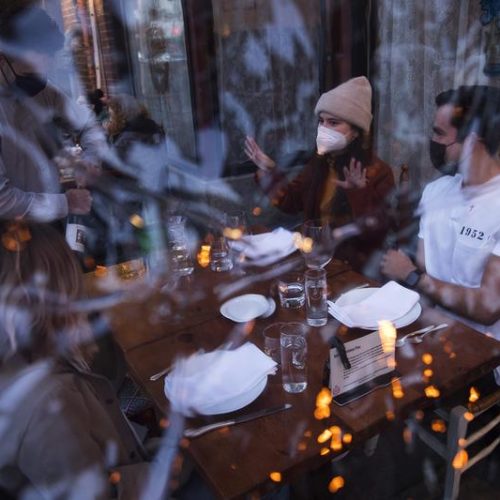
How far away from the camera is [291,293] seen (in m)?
1.54

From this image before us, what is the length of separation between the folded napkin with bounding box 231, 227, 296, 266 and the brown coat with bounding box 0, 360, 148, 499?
0.96 m

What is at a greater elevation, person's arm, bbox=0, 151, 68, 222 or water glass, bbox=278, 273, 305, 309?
person's arm, bbox=0, 151, 68, 222

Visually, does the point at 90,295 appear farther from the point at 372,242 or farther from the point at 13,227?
the point at 372,242

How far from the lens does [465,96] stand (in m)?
1.67

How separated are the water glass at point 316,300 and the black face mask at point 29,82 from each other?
67.1 inches

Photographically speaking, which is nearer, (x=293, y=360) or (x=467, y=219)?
(x=293, y=360)

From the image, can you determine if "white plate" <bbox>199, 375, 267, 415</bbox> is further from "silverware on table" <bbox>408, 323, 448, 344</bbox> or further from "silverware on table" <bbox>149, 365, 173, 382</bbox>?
"silverware on table" <bbox>408, 323, 448, 344</bbox>

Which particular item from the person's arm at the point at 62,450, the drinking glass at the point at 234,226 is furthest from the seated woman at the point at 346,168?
the person's arm at the point at 62,450

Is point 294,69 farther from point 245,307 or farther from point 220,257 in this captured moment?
point 245,307

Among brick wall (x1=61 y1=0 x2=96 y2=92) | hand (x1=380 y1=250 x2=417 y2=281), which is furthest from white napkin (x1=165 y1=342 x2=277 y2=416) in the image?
brick wall (x1=61 y1=0 x2=96 y2=92)

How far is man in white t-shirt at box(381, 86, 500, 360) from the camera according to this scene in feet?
5.08

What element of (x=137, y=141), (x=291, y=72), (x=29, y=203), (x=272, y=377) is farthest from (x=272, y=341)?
(x=291, y=72)

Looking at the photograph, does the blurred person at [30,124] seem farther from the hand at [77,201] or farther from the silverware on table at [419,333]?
the silverware on table at [419,333]

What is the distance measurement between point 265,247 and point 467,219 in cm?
71
